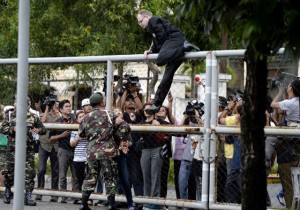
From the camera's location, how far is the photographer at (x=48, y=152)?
1492 cm

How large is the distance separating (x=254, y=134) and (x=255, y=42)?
3.09ft

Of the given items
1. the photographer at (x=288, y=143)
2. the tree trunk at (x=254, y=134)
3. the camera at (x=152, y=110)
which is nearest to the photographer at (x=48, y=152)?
the camera at (x=152, y=110)

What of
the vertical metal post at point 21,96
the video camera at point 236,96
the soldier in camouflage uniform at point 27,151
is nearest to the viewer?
the vertical metal post at point 21,96

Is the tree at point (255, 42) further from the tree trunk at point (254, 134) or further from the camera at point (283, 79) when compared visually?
the camera at point (283, 79)

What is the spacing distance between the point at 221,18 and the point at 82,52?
58.2 ft

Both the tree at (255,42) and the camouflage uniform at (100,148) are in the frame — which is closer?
the tree at (255,42)

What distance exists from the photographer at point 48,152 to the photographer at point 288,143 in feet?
13.7

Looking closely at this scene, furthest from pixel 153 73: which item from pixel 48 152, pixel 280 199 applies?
pixel 48 152

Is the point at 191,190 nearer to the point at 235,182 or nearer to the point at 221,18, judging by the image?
the point at 235,182

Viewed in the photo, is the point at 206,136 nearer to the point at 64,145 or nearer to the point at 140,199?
the point at 140,199

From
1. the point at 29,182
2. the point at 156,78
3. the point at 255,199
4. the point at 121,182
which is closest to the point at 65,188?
the point at 29,182

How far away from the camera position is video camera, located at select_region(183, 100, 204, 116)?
42.2 ft

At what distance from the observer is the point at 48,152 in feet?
50.7

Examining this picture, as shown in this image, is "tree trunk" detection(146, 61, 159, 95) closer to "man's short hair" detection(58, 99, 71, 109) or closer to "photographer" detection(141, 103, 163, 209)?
"photographer" detection(141, 103, 163, 209)
